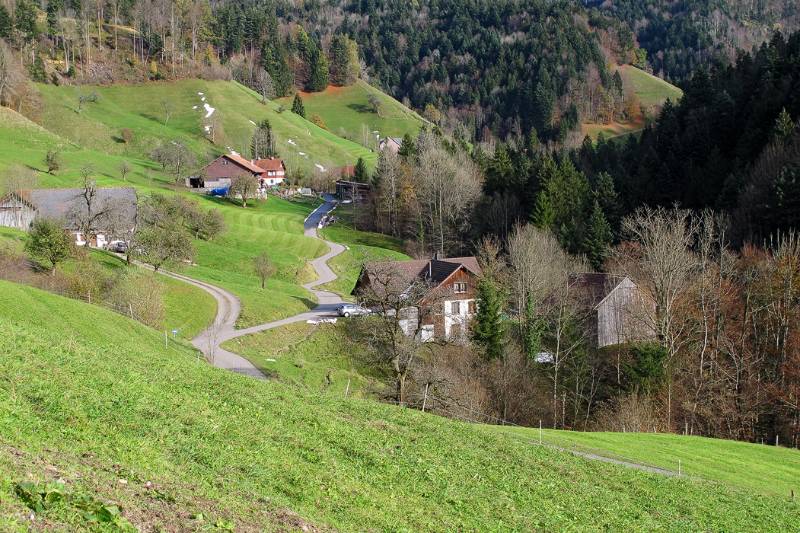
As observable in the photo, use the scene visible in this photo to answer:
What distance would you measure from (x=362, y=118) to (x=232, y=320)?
143 meters

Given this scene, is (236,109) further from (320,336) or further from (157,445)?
(157,445)

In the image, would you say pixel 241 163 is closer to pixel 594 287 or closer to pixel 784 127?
pixel 594 287

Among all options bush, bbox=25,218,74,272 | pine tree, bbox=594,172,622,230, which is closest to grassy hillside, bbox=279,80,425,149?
pine tree, bbox=594,172,622,230

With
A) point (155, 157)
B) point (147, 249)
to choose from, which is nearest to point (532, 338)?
point (147, 249)

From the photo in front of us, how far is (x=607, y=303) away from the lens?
61.2 m

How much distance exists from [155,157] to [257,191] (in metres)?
21.3

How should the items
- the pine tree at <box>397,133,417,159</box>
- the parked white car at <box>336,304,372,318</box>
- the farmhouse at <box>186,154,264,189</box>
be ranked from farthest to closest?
the pine tree at <box>397,133,417,159</box> < the farmhouse at <box>186,154,264,189</box> < the parked white car at <box>336,304,372,318</box>

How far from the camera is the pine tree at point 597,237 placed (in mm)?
76938

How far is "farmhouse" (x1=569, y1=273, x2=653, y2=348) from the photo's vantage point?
6088 centimetres

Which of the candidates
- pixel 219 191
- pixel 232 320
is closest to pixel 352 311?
pixel 232 320

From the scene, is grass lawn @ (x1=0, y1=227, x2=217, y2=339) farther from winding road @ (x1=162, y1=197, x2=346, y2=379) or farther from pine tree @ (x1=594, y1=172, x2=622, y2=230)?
pine tree @ (x1=594, y1=172, x2=622, y2=230)

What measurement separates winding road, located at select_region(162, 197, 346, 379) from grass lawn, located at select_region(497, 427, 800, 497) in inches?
735

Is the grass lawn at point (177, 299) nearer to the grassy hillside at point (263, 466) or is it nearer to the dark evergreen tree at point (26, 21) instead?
the grassy hillside at point (263, 466)

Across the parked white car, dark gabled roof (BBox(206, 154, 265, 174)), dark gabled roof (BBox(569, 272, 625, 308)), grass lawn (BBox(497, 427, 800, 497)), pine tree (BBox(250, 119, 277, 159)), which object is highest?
pine tree (BBox(250, 119, 277, 159))
